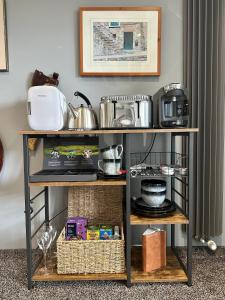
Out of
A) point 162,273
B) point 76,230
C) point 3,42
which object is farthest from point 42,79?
point 162,273

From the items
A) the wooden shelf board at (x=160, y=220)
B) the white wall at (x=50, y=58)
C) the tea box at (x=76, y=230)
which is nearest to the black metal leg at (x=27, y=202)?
the tea box at (x=76, y=230)

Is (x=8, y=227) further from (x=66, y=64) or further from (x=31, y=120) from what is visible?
(x=66, y=64)

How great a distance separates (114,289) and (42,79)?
1.46 metres

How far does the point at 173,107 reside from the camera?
156 cm

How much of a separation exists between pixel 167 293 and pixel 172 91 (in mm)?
1193

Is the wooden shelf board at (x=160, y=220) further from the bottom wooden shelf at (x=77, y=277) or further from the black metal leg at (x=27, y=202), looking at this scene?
the black metal leg at (x=27, y=202)

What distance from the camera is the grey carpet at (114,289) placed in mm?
1457

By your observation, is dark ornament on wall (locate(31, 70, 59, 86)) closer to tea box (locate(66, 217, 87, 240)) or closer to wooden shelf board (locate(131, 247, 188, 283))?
tea box (locate(66, 217, 87, 240))

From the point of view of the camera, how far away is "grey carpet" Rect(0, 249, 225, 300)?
1.46 metres

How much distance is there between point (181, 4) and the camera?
72.6 inches

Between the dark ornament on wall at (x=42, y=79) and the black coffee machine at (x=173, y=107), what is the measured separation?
78 centimetres

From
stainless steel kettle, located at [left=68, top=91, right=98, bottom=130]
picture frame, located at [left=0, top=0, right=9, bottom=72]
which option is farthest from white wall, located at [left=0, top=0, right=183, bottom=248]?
stainless steel kettle, located at [left=68, top=91, right=98, bottom=130]

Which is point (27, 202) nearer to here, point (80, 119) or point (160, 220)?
point (80, 119)

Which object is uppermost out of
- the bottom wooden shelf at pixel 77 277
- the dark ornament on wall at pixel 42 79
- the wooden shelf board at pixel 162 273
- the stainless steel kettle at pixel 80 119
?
the dark ornament on wall at pixel 42 79
